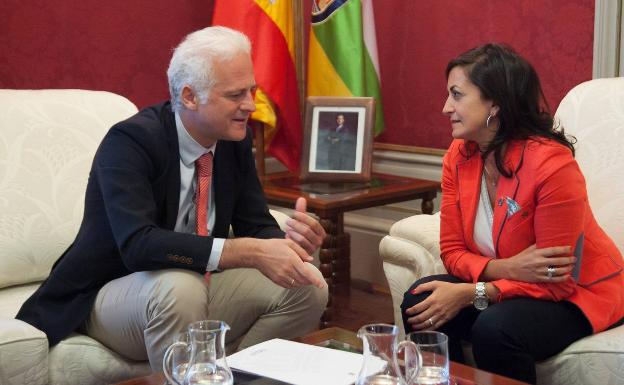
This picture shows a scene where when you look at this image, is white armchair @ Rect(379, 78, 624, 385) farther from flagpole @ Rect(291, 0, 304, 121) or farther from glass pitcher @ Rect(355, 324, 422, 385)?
flagpole @ Rect(291, 0, 304, 121)

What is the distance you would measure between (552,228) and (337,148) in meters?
1.29

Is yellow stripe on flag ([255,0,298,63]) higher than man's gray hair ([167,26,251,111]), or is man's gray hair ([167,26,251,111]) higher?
yellow stripe on flag ([255,0,298,63])

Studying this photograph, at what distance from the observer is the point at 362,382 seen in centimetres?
127

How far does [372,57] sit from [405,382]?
2301mm

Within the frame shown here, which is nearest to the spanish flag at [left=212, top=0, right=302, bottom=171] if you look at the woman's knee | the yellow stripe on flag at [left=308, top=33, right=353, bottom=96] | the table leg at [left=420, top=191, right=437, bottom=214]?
the yellow stripe on flag at [left=308, top=33, right=353, bottom=96]

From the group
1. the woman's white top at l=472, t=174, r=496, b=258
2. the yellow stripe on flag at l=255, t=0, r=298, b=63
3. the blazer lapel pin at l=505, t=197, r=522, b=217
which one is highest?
the yellow stripe on flag at l=255, t=0, r=298, b=63

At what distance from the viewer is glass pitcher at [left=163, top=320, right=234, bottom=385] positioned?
1270mm

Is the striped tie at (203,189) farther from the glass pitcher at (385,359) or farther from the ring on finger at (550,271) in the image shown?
the glass pitcher at (385,359)

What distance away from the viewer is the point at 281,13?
328cm

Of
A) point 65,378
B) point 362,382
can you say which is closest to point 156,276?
point 65,378

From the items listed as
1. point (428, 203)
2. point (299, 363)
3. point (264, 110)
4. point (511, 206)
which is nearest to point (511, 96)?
point (511, 206)

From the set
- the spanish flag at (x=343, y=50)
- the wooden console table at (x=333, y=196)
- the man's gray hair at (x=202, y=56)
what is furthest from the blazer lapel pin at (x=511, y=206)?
the spanish flag at (x=343, y=50)

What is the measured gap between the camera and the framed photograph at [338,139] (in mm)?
3078

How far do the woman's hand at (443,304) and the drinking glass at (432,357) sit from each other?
67 centimetres
